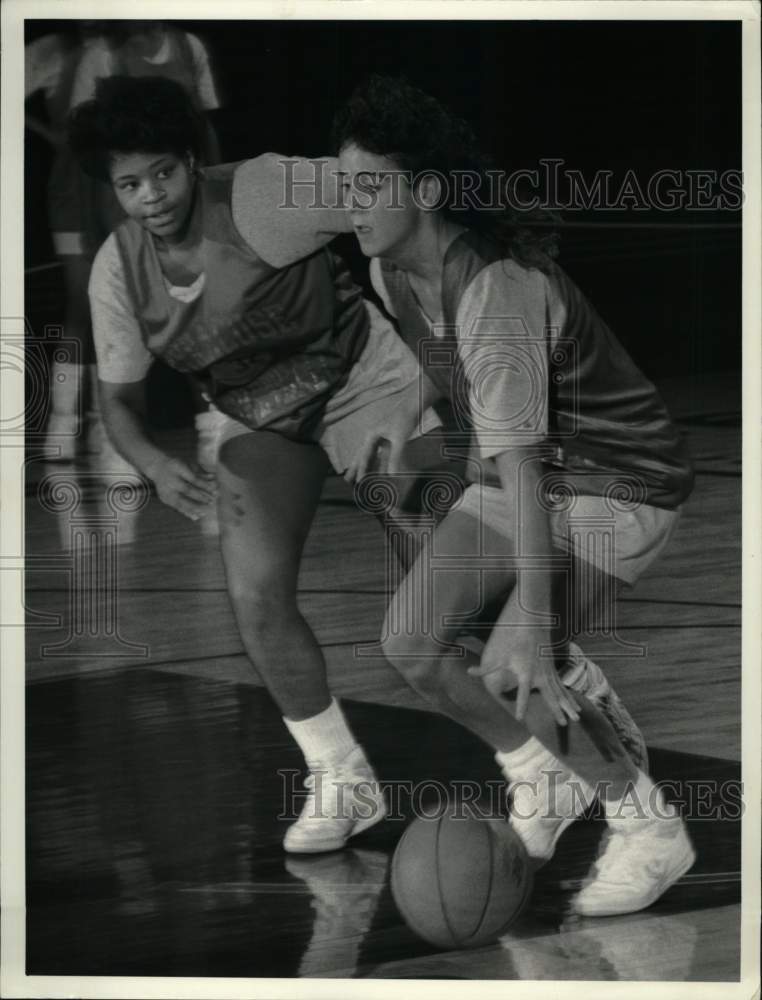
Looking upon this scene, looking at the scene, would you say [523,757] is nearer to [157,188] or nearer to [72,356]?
[72,356]

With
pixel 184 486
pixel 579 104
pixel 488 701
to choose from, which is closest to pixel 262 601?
pixel 184 486

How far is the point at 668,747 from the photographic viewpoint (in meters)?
3.70

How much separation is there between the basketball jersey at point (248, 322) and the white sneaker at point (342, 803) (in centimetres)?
79

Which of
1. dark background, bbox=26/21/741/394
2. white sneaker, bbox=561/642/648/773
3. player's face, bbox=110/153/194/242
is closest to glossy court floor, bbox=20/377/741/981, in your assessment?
white sneaker, bbox=561/642/648/773

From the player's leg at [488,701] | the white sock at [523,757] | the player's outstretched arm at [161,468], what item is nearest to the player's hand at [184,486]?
the player's outstretched arm at [161,468]

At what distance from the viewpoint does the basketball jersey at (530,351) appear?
11.9ft

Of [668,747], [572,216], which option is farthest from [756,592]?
[572,216]

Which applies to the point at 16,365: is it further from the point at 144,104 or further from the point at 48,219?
the point at 144,104

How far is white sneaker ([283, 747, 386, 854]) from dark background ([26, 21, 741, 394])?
1.16 m

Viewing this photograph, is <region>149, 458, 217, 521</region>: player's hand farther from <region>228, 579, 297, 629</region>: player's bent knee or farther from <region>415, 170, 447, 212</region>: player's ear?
<region>415, 170, 447, 212</region>: player's ear

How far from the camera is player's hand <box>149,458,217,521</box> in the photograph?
3.69 m

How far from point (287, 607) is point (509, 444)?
0.64 meters

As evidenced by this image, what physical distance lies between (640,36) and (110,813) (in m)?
2.18

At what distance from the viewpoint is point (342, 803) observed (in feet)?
12.2
